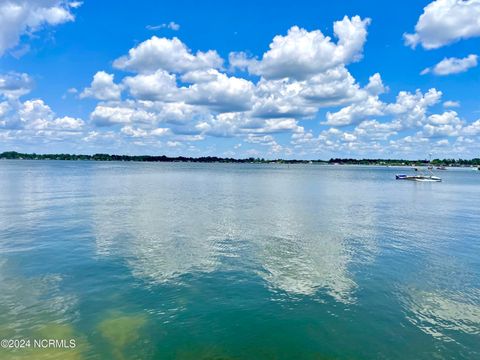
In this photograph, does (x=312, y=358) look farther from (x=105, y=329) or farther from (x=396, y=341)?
(x=105, y=329)

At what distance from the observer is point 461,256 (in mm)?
35781

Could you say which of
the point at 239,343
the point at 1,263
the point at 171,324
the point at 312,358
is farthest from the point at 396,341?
the point at 1,263

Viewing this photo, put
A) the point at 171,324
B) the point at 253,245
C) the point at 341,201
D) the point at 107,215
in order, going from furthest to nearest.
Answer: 1. the point at 341,201
2. the point at 107,215
3. the point at 253,245
4. the point at 171,324

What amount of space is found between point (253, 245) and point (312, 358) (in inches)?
800

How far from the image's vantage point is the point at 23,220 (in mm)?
49719

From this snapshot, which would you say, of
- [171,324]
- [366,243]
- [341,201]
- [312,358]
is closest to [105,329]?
[171,324]

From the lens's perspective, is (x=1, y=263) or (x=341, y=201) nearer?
(x=1, y=263)

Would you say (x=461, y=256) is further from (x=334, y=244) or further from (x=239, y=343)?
(x=239, y=343)

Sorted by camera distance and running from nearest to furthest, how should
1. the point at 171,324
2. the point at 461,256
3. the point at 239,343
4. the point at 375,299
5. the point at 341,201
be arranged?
the point at 239,343 → the point at 171,324 → the point at 375,299 → the point at 461,256 → the point at 341,201

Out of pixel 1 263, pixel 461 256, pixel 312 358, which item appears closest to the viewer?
pixel 312 358

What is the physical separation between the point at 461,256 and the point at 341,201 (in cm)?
4550

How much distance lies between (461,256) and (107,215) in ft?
155


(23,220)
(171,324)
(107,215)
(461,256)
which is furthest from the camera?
(107,215)

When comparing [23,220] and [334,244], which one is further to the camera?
[23,220]
